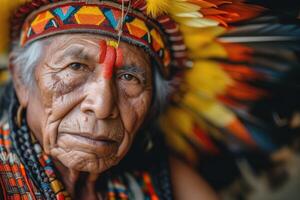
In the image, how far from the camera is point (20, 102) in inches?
88.5

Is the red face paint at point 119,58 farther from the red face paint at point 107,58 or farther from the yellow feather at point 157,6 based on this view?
the yellow feather at point 157,6

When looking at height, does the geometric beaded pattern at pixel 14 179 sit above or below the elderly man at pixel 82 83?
below

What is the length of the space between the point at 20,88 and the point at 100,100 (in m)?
0.43

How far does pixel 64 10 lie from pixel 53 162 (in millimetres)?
642

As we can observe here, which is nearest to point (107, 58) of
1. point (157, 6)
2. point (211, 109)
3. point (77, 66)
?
point (77, 66)

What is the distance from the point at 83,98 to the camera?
2.04m

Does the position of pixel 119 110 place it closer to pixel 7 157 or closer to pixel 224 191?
pixel 7 157

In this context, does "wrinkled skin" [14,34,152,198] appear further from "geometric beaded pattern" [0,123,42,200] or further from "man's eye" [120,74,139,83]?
"geometric beaded pattern" [0,123,42,200]

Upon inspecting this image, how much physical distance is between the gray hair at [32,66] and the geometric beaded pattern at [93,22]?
1.8 inches

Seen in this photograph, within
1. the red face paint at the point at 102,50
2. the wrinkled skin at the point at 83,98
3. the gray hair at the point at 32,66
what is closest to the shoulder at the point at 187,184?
the gray hair at the point at 32,66

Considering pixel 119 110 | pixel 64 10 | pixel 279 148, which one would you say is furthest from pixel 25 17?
pixel 279 148

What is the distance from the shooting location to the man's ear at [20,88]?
7.27 ft

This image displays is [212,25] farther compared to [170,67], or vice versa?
[170,67]

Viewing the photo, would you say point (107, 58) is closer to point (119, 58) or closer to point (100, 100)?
point (119, 58)
